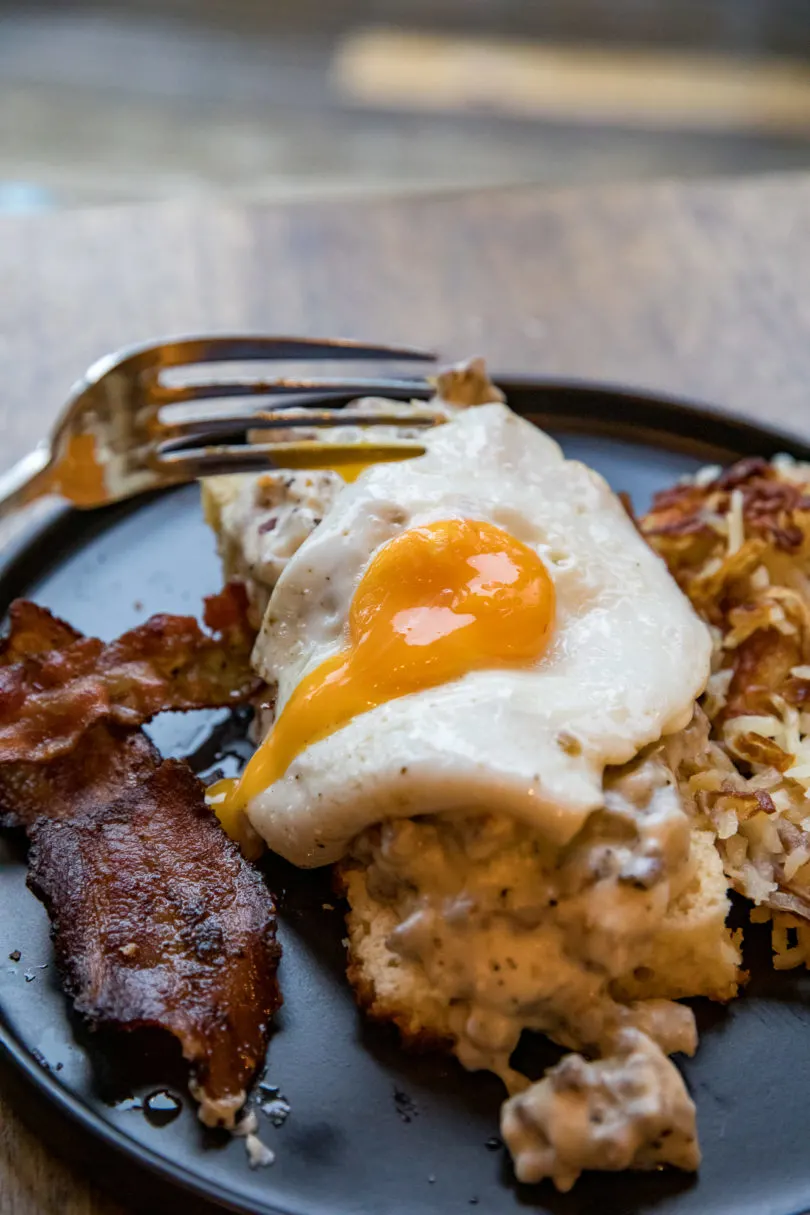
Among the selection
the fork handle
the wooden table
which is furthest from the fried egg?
the wooden table

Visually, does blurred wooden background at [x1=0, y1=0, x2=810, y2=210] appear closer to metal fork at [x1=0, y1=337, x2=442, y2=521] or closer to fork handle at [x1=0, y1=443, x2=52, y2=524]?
metal fork at [x1=0, y1=337, x2=442, y2=521]

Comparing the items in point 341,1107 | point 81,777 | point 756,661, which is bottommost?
point 341,1107

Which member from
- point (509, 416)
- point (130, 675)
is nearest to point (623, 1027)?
point (130, 675)

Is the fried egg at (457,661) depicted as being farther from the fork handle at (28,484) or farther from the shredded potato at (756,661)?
the fork handle at (28,484)

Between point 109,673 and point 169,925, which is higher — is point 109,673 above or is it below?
above

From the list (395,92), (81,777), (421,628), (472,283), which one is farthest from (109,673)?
(395,92)

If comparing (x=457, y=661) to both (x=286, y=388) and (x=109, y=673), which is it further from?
(x=286, y=388)

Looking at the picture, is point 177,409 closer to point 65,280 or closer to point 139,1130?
point 65,280
